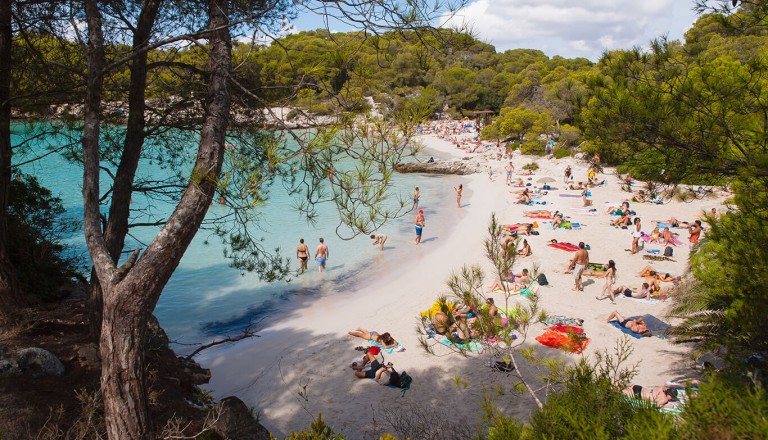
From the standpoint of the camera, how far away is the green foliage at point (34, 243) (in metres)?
6.65

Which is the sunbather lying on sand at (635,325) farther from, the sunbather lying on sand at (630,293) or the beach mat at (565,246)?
the beach mat at (565,246)

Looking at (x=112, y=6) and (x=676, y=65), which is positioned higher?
(x=112, y=6)

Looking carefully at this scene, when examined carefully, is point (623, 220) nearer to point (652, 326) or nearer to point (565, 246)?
point (565, 246)

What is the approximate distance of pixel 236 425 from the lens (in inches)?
198

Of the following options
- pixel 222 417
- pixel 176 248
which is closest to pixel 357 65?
pixel 176 248

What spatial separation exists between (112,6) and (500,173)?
88.6ft

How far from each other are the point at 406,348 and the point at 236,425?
170 inches

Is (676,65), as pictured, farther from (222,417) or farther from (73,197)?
(73,197)

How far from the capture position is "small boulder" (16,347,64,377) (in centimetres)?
458

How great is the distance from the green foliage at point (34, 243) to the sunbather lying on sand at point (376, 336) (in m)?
5.12

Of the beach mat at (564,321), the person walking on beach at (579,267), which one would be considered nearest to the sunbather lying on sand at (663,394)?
the beach mat at (564,321)

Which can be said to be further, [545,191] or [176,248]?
[545,191]

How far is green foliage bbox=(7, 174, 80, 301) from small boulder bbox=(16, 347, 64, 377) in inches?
91.8

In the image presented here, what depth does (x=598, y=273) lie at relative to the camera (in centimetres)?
1206
